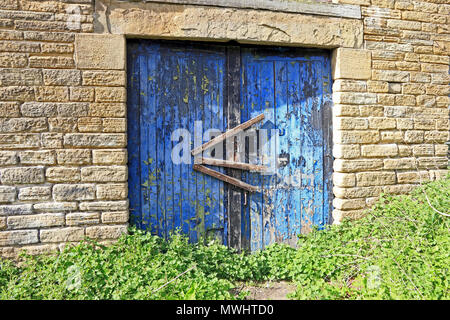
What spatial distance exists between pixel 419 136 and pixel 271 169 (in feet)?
6.37

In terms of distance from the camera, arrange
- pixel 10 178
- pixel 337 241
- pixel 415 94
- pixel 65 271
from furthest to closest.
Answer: pixel 415 94, pixel 337 241, pixel 10 178, pixel 65 271

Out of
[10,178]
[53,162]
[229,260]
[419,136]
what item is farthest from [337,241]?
[10,178]

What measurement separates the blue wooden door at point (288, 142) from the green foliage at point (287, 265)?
26 cm

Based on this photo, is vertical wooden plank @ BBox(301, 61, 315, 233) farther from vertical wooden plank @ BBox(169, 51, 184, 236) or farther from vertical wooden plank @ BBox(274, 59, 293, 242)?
vertical wooden plank @ BBox(169, 51, 184, 236)

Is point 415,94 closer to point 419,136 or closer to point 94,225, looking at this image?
point 419,136

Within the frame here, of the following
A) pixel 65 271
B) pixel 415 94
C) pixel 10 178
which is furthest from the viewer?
pixel 415 94

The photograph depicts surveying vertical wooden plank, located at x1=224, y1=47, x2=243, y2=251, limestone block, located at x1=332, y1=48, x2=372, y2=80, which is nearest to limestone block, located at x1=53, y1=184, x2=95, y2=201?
vertical wooden plank, located at x1=224, y1=47, x2=243, y2=251

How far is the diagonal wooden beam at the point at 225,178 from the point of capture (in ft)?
12.0

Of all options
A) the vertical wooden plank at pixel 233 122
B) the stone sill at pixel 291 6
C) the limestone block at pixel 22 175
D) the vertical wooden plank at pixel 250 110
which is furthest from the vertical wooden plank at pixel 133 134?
the vertical wooden plank at pixel 250 110

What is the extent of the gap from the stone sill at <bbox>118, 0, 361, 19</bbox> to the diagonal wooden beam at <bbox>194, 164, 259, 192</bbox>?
1775mm

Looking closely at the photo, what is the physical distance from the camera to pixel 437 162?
4.12 metres

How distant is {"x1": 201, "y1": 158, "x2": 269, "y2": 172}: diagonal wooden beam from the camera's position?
3674 millimetres

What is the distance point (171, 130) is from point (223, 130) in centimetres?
60

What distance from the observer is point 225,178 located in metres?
3.70
